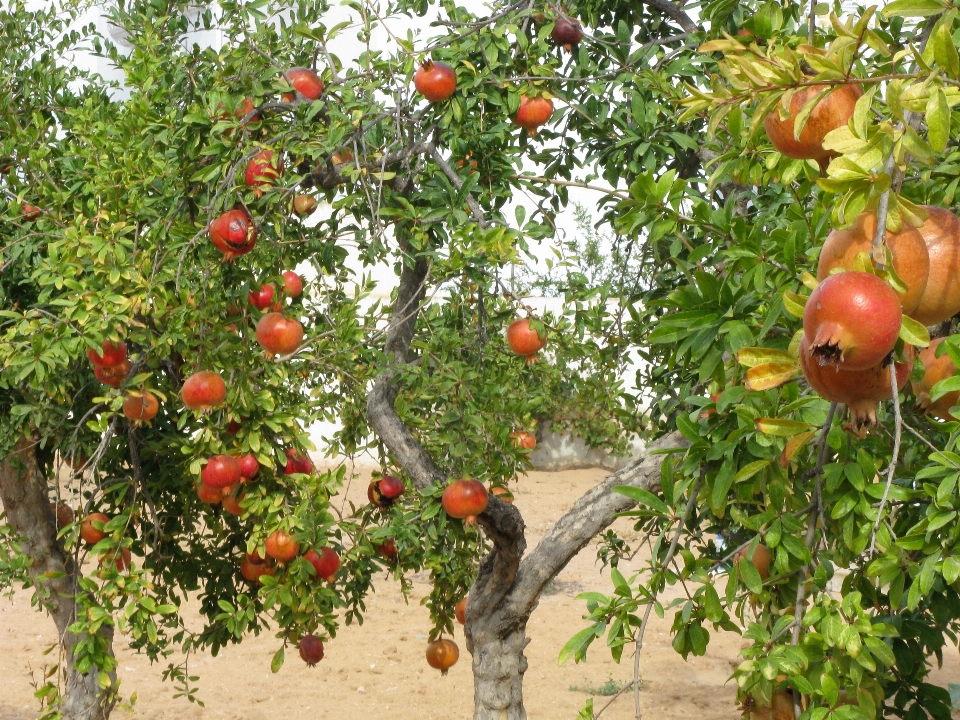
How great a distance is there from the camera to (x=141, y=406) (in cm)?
282

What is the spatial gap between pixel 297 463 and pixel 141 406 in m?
0.51

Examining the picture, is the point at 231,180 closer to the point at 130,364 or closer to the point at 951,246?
the point at 130,364

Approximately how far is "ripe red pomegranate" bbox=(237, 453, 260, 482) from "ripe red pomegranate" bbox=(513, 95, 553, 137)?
126 cm

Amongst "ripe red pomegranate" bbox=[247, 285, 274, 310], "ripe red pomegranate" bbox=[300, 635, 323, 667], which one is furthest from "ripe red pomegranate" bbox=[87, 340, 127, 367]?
"ripe red pomegranate" bbox=[300, 635, 323, 667]

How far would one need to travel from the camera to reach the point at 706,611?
1.20 meters

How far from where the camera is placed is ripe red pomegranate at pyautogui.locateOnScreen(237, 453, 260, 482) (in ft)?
9.21

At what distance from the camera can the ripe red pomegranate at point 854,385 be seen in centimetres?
83

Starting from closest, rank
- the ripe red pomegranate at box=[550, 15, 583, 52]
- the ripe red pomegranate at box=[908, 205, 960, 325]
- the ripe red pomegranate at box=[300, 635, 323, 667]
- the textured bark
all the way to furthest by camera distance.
→ 1. the ripe red pomegranate at box=[908, 205, 960, 325]
2. the ripe red pomegranate at box=[550, 15, 583, 52]
3. the ripe red pomegranate at box=[300, 635, 323, 667]
4. the textured bark

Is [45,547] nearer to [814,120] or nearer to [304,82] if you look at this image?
[304,82]

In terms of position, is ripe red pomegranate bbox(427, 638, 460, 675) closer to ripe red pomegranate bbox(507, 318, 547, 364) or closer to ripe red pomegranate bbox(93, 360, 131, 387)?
ripe red pomegranate bbox(507, 318, 547, 364)

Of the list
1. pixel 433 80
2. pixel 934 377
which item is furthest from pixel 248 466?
pixel 934 377

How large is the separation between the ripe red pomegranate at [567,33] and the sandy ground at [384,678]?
3.50m

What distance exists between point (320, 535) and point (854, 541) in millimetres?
1846

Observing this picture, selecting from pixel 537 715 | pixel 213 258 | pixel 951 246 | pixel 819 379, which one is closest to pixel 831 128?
pixel 951 246
